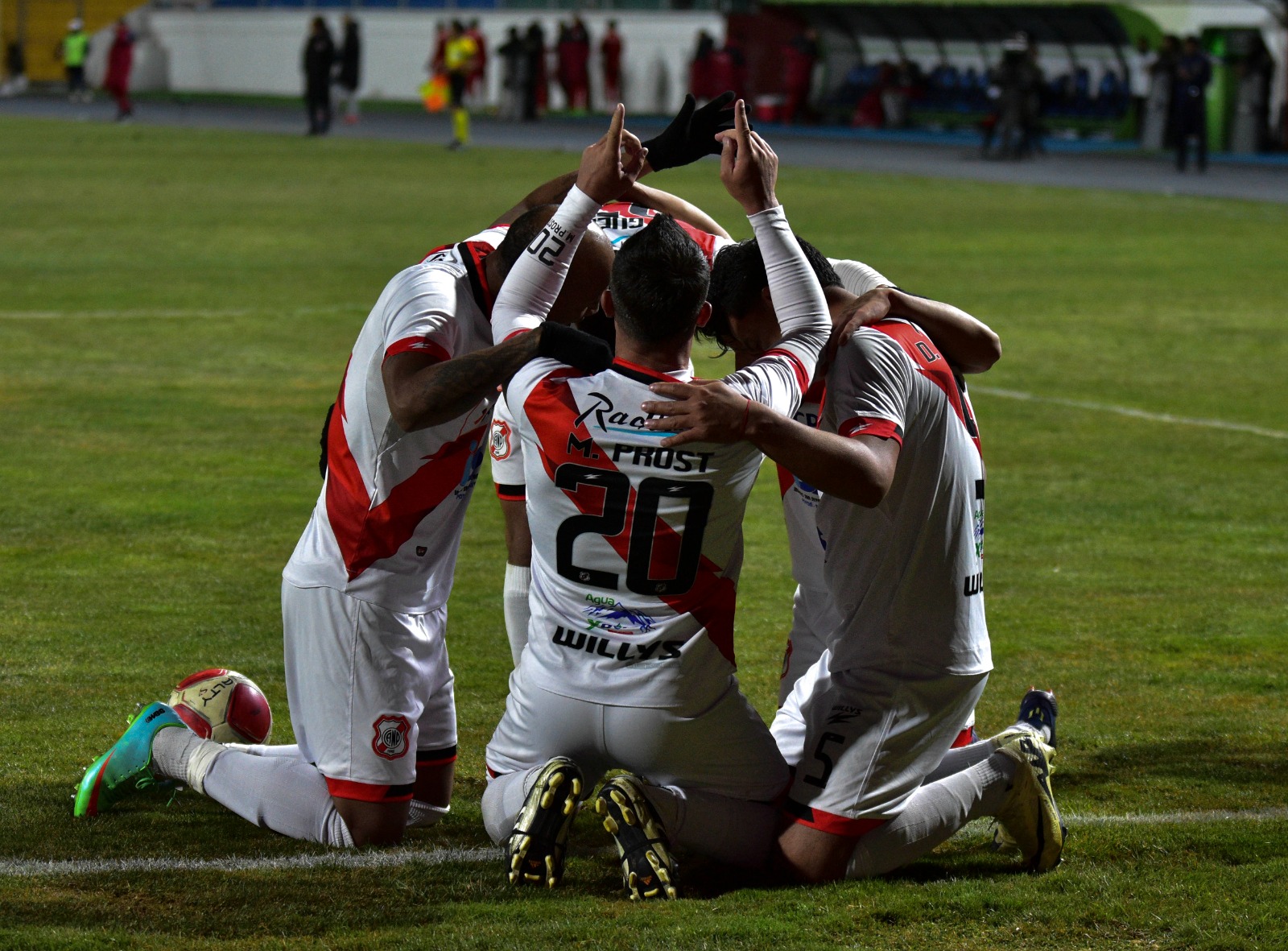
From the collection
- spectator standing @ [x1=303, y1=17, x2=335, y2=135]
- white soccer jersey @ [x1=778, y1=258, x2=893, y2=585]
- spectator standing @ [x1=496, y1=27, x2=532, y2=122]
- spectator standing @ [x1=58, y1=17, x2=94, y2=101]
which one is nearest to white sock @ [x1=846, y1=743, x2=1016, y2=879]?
white soccer jersey @ [x1=778, y1=258, x2=893, y2=585]

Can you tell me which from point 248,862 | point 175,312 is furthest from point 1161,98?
point 248,862

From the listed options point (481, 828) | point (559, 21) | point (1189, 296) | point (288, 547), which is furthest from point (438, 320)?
point (559, 21)

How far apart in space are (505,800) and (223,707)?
4.63ft

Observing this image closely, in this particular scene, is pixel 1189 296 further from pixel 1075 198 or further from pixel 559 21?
pixel 559 21

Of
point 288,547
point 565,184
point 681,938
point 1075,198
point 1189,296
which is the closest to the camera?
point 681,938

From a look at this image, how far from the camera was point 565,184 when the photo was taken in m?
5.69

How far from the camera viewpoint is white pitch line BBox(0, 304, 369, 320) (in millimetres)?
15695

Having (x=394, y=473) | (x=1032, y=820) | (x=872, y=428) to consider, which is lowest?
(x=1032, y=820)

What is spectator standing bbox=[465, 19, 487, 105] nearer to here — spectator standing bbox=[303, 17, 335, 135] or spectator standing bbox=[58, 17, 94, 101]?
spectator standing bbox=[303, 17, 335, 135]

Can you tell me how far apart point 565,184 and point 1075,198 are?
78.2 ft

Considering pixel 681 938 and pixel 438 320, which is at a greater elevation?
pixel 438 320

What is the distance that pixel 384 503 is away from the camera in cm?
485

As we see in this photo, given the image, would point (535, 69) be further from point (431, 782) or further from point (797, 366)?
point (797, 366)

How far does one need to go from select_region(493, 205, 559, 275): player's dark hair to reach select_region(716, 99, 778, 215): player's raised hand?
1.62 ft
